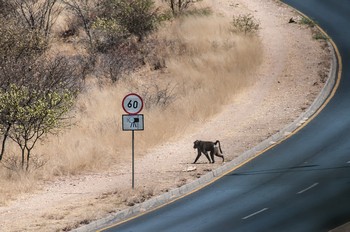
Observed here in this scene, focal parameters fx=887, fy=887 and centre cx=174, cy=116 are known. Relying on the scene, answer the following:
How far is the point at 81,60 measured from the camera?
146 ft

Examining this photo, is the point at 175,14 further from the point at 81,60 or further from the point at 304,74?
the point at 304,74

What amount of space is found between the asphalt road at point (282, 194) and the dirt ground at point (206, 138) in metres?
1.03

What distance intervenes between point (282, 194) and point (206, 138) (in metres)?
8.37

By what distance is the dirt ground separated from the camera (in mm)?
20453

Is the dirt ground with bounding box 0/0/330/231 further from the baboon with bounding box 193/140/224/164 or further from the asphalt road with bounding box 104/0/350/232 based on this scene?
the asphalt road with bounding box 104/0/350/232

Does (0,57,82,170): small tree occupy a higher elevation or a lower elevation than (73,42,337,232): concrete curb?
higher

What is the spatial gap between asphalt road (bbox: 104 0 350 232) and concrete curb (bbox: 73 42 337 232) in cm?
34

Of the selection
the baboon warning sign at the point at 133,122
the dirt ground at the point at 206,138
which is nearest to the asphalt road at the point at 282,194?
the dirt ground at the point at 206,138

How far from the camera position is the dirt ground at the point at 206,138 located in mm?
20453

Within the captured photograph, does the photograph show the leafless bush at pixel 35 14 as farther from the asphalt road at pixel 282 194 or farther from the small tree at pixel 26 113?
the asphalt road at pixel 282 194

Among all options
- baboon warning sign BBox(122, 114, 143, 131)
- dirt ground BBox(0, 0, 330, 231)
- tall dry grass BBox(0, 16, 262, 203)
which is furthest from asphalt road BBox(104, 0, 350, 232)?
tall dry grass BBox(0, 16, 262, 203)

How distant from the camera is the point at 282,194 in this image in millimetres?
21016

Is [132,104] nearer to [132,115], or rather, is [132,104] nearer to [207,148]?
[132,115]

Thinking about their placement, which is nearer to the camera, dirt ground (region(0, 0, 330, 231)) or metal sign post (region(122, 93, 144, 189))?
dirt ground (region(0, 0, 330, 231))
